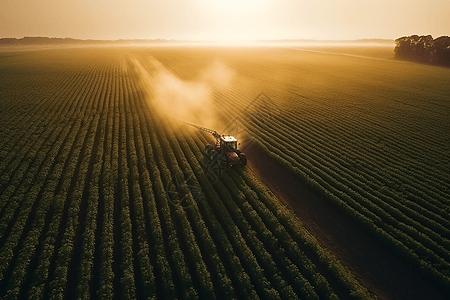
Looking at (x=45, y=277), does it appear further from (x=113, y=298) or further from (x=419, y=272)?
(x=419, y=272)

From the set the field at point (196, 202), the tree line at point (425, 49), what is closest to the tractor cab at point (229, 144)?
the field at point (196, 202)

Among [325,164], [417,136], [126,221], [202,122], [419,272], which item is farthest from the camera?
Answer: [202,122]

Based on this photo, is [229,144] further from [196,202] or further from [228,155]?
[196,202]

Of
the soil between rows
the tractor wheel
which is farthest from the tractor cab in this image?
the soil between rows

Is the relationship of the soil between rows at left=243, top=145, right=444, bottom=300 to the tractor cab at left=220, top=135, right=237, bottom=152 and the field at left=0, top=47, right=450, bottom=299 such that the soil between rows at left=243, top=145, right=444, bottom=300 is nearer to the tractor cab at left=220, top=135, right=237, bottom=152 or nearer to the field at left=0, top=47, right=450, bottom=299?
the field at left=0, top=47, right=450, bottom=299

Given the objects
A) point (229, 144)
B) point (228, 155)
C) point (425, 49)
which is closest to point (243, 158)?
point (228, 155)

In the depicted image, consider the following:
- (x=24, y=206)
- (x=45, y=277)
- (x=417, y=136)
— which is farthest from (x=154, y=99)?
(x=417, y=136)

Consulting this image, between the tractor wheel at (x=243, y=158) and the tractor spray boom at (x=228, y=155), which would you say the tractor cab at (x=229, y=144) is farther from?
the tractor wheel at (x=243, y=158)
